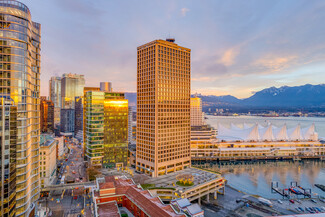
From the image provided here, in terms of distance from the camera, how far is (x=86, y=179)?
83688 mm

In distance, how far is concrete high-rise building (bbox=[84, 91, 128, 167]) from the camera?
9319 cm

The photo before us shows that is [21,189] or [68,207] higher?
A: [21,189]

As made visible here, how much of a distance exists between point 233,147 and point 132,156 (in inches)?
2759

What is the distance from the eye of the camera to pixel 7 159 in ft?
113

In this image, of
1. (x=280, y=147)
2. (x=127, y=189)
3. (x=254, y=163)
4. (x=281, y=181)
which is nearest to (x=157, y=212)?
(x=127, y=189)

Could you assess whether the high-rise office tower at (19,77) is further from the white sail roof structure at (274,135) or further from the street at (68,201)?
the white sail roof structure at (274,135)

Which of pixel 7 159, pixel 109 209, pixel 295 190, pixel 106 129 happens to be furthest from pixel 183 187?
pixel 7 159

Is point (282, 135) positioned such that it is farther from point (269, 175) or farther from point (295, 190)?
point (295, 190)

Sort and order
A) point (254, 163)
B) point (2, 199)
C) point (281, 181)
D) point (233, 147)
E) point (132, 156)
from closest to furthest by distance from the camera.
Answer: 1. point (2, 199)
2. point (281, 181)
3. point (132, 156)
4. point (254, 163)
5. point (233, 147)

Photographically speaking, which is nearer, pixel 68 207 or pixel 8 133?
pixel 8 133

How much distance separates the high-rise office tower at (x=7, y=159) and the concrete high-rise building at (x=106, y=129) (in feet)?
187

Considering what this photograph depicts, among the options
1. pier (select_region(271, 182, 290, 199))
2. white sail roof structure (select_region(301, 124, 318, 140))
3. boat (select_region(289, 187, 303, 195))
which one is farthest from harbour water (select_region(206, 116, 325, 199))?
white sail roof structure (select_region(301, 124, 318, 140))

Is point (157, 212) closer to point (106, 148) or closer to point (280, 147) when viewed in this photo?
point (106, 148)

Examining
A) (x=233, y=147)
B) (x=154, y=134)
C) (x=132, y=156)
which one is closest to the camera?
(x=154, y=134)
